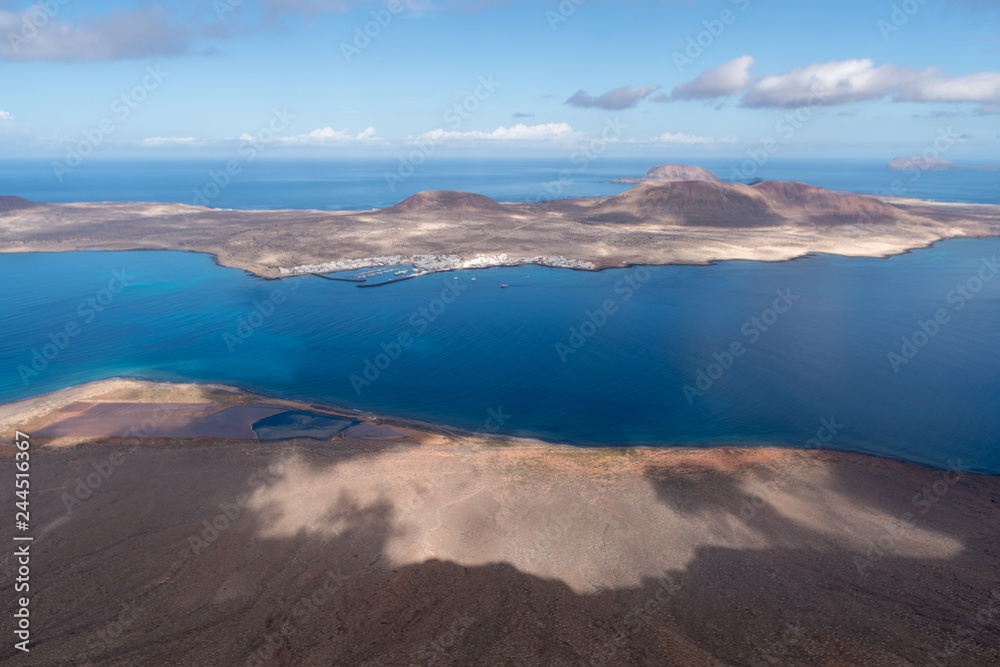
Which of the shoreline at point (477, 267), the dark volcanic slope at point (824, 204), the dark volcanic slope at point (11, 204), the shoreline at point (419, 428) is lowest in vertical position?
the shoreline at point (419, 428)

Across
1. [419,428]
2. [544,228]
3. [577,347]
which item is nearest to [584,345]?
[577,347]

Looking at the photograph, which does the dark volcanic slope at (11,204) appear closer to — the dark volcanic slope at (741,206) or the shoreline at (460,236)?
the shoreline at (460,236)

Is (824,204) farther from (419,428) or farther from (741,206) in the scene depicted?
(419,428)

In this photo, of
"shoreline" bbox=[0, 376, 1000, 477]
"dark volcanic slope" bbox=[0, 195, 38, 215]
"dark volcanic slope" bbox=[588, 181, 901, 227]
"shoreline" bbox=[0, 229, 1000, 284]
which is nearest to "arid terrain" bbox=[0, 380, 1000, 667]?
"shoreline" bbox=[0, 376, 1000, 477]

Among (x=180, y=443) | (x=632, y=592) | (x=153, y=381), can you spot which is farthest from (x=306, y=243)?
(x=632, y=592)

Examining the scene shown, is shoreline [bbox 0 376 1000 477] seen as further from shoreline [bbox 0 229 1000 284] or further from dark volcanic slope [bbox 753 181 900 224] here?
dark volcanic slope [bbox 753 181 900 224]

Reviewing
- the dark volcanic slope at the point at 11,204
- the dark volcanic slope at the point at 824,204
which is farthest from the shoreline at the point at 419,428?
the dark volcanic slope at the point at 11,204
